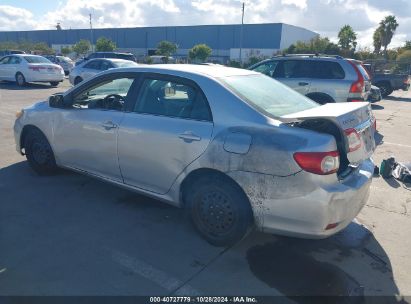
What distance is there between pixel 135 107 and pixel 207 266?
72.8 inches

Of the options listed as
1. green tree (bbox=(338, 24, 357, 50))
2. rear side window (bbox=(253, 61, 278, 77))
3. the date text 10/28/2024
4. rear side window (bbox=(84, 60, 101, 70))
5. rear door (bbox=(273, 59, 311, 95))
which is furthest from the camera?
green tree (bbox=(338, 24, 357, 50))

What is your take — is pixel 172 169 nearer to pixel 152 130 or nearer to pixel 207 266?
pixel 152 130

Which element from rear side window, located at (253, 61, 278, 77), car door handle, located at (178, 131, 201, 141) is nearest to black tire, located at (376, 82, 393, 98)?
rear side window, located at (253, 61, 278, 77)

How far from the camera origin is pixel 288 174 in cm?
285

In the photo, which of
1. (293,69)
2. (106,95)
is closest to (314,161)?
(106,95)

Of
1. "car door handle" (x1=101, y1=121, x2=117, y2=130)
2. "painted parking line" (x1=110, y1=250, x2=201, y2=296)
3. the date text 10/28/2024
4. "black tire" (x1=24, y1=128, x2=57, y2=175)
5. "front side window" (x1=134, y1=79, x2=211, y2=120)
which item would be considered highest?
"front side window" (x1=134, y1=79, x2=211, y2=120)

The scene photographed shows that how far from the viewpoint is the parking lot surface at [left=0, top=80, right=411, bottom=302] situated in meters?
2.83

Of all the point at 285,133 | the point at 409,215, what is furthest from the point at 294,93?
the point at 409,215

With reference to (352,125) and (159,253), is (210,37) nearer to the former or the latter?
(352,125)

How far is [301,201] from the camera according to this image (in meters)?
2.85

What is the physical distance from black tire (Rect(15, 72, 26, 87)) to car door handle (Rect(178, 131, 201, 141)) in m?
16.0

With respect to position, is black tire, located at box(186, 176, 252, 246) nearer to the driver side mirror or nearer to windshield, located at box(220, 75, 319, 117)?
windshield, located at box(220, 75, 319, 117)

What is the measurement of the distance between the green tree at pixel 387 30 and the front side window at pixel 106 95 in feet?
212

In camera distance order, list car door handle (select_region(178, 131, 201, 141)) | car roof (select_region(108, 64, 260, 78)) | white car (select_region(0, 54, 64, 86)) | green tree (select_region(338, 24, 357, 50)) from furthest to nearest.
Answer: green tree (select_region(338, 24, 357, 50)) → white car (select_region(0, 54, 64, 86)) → car roof (select_region(108, 64, 260, 78)) → car door handle (select_region(178, 131, 201, 141))
